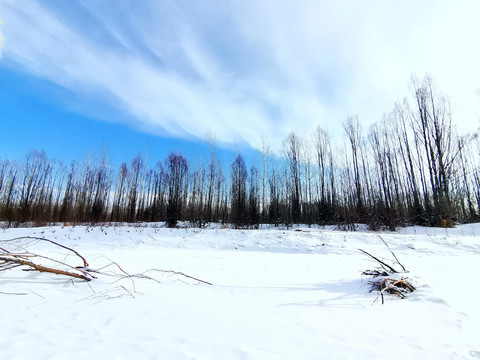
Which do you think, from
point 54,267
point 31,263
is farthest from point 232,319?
point 54,267

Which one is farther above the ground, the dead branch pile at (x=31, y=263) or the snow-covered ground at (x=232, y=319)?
the dead branch pile at (x=31, y=263)

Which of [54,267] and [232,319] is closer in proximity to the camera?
[232,319]

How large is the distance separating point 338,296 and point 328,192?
23181 mm

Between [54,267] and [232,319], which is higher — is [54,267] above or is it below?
above

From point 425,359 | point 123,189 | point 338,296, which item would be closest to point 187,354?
point 425,359

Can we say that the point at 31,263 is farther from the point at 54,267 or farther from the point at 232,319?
the point at 232,319

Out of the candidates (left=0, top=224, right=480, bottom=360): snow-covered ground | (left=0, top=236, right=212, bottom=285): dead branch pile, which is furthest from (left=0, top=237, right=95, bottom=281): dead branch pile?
(left=0, top=224, right=480, bottom=360): snow-covered ground

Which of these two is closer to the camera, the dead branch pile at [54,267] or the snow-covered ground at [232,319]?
the snow-covered ground at [232,319]

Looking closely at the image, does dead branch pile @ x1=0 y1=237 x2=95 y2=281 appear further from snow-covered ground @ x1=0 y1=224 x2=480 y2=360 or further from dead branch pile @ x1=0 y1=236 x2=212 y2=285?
snow-covered ground @ x1=0 y1=224 x2=480 y2=360

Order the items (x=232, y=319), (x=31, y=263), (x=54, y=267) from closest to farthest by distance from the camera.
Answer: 1. (x=232, y=319)
2. (x=31, y=263)
3. (x=54, y=267)

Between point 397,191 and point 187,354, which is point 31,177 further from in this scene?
point 397,191

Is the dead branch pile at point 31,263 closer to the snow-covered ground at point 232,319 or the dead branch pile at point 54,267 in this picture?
the dead branch pile at point 54,267

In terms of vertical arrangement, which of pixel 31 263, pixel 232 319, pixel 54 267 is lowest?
pixel 232 319

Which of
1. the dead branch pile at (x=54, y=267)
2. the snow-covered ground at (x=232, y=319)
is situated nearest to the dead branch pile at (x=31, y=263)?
the dead branch pile at (x=54, y=267)
